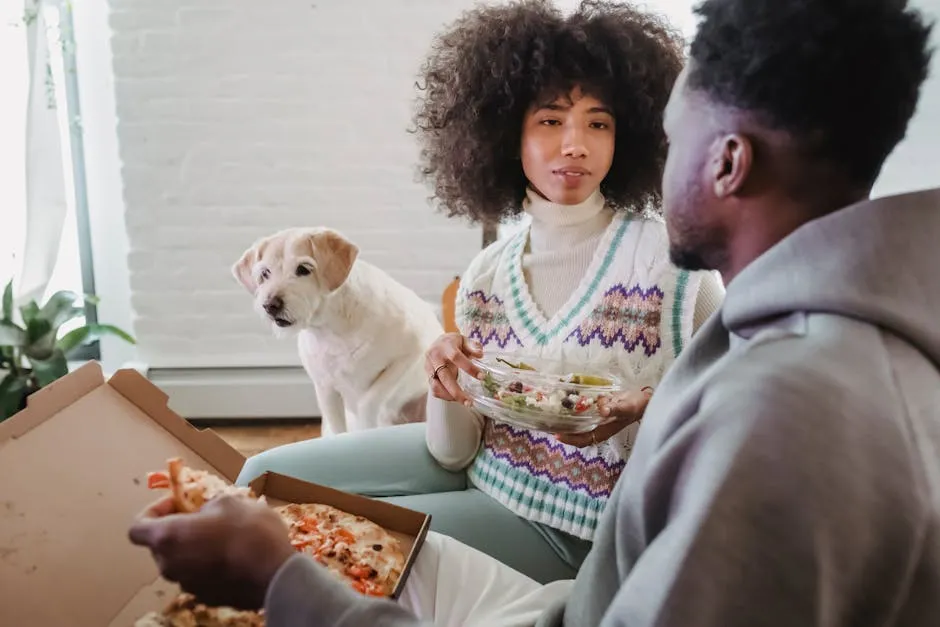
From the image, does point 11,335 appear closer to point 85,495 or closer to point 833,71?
point 85,495

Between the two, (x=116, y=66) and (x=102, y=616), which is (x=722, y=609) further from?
(x=116, y=66)

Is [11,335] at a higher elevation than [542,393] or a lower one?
lower

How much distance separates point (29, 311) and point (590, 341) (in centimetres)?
175

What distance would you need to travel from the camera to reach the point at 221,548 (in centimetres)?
54

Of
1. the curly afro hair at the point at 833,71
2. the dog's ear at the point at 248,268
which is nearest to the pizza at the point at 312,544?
the curly afro hair at the point at 833,71

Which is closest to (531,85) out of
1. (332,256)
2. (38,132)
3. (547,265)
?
(547,265)

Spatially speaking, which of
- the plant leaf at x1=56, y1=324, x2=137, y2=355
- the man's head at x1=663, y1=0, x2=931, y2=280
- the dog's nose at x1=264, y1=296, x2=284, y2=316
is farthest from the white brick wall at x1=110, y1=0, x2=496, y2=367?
the man's head at x1=663, y1=0, x2=931, y2=280

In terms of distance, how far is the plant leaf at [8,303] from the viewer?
1.91 metres

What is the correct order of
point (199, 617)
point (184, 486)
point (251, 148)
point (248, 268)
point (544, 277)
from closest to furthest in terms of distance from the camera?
1. point (184, 486)
2. point (199, 617)
3. point (544, 277)
4. point (248, 268)
5. point (251, 148)

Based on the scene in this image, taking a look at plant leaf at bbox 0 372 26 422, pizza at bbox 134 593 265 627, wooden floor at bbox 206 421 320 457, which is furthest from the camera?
wooden floor at bbox 206 421 320 457

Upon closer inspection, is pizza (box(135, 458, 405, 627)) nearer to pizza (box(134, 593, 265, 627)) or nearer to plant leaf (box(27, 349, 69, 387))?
pizza (box(134, 593, 265, 627))

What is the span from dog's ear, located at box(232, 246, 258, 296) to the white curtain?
3.04 ft

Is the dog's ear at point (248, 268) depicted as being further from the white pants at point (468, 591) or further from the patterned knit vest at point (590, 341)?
the white pants at point (468, 591)

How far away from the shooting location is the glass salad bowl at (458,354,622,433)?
0.91 meters
